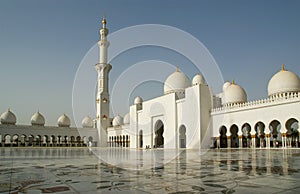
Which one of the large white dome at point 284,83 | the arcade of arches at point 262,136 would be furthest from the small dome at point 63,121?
the large white dome at point 284,83

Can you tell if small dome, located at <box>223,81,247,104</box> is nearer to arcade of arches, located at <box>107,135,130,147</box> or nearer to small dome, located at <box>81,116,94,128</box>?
arcade of arches, located at <box>107,135,130,147</box>

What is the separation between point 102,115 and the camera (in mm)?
37656

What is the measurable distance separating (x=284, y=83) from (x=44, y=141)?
104 ft

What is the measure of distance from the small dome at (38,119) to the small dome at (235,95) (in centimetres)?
2674

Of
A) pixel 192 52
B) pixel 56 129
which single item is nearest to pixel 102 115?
pixel 56 129

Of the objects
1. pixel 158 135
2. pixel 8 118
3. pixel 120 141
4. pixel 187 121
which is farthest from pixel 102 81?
pixel 187 121

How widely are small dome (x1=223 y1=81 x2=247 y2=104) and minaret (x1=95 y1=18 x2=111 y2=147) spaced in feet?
59.4

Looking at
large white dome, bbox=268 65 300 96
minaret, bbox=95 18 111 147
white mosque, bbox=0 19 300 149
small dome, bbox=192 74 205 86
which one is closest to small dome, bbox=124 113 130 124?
white mosque, bbox=0 19 300 149

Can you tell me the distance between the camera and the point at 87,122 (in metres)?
43.6

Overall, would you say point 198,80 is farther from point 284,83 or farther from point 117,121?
point 117,121

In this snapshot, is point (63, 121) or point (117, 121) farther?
point (117, 121)

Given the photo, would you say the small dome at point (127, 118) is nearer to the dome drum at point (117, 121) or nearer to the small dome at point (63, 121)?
the dome drum at point (117, 121)

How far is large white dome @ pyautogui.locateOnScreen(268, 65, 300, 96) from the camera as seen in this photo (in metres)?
19.0

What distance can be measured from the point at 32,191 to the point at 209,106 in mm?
21437
